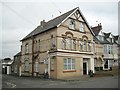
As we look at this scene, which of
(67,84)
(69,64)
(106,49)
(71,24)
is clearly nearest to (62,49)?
(69,64)

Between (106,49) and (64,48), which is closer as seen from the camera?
(64,48)

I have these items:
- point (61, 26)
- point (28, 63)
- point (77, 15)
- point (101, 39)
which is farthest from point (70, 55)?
point (101, 39)

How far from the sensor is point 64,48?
97.6ft

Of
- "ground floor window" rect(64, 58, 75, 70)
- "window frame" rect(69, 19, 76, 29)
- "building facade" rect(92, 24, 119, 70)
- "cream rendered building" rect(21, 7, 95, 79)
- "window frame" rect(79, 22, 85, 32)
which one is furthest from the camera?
"building facade" rect(92, 24, 119, 70)

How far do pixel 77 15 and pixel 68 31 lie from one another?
361 cm

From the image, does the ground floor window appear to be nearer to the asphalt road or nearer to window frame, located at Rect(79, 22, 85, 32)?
window frame, located at Rect(79, 22, 85, 32)

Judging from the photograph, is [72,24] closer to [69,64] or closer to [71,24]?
[71,24]

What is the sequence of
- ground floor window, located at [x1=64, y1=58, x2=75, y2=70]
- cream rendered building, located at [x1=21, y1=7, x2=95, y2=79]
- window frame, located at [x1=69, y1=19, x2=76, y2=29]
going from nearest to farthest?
cream rendered building, located at [x1=21, y1=7, x2=95, y2=79]
ground floor window, located at [x1=64, y1=58, x2=75, y2=70]
window frame, located at [x1=69, y1=19, x2=76, y2=29]

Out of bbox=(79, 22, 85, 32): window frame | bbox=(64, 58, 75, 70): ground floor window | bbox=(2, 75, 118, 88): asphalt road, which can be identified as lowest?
bbox=(2, 75, 118, 88): asphalt road

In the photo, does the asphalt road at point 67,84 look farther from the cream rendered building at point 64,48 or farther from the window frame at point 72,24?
the window frame at point 72,24

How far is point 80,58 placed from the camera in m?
32.1

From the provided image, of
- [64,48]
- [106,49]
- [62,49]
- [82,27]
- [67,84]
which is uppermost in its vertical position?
[82,27]

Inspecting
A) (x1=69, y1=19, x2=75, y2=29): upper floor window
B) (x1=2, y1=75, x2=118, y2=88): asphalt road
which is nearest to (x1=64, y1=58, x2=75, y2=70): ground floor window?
(x1=69, y1=19, x2=75, y2=29): upper floor window

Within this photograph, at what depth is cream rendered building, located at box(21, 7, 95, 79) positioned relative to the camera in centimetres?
2911
